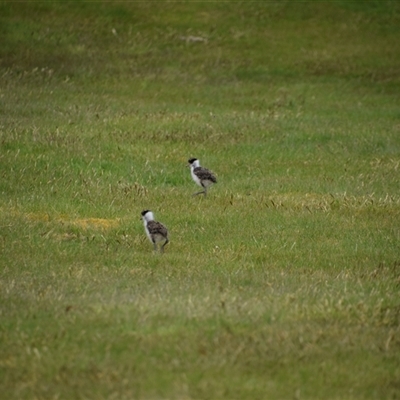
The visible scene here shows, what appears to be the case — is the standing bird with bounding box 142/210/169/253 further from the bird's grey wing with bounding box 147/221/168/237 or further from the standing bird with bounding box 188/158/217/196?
the standing bird with bounding box 188/158/217/196

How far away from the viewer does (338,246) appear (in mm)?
15109

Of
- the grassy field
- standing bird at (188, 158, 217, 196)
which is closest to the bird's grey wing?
the grassy field

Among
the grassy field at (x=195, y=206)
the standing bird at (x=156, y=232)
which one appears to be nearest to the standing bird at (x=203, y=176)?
the grassy field at (x=195, y=206)

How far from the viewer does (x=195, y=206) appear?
17.9m

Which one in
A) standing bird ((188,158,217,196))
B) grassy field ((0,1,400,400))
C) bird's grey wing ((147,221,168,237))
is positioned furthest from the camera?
standing bird ((188,158,217,196))

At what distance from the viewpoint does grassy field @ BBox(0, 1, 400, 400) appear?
9.23m

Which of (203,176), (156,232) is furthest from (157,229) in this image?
(203,176)

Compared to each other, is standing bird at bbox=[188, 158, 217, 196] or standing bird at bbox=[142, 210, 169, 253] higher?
standing bird at bbox=[142, 210, 169, 253]

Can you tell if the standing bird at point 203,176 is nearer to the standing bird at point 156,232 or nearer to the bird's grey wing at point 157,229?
the standing bird at point 156,232

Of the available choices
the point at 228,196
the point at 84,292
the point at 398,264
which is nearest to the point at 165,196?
the point at 228,196

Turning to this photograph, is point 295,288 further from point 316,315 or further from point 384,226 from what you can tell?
point 384,226

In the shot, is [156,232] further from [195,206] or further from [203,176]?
[203,176]

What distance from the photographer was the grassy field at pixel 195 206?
30.3 ft

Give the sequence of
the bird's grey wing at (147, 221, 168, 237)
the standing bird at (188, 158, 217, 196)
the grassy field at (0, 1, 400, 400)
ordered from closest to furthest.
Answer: the grassy field at (0, 1, 400, 400)
the bird's grey wing at (147, 221, 168, 237)
the standing bird at (188, 158, 217, 196)
